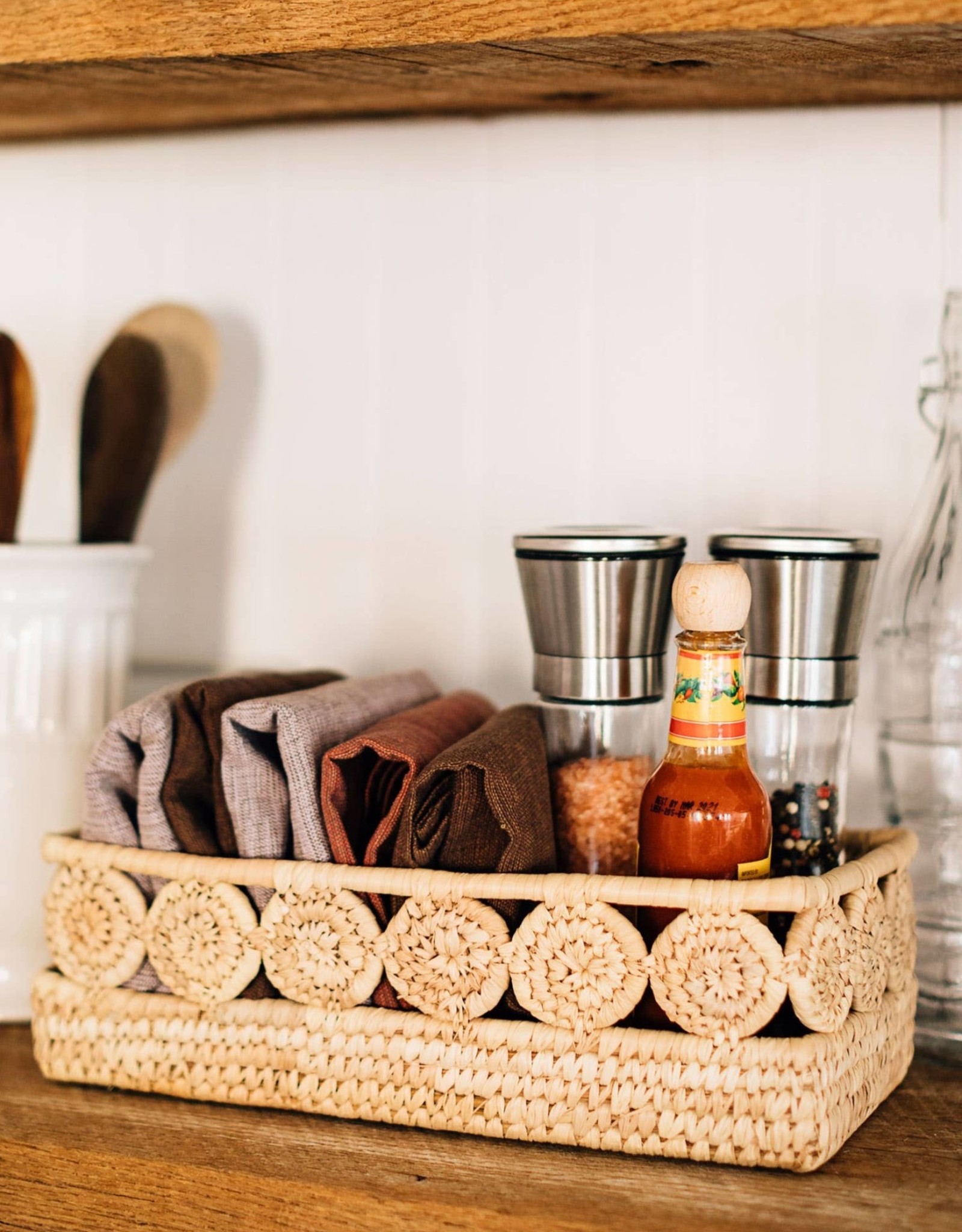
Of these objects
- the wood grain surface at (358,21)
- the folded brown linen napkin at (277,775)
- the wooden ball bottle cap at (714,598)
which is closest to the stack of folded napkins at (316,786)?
the folded brown linen napkin at (277,775)

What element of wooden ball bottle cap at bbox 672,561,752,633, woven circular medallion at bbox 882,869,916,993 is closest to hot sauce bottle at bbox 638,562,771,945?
wooden ball bottle cap at bbox 672,561,752,633

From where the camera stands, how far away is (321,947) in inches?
25.4

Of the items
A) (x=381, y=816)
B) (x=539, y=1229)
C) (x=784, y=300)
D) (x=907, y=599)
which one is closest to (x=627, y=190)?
(x=784, y=300)

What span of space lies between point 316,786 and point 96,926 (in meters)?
0.15

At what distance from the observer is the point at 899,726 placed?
0.80 m

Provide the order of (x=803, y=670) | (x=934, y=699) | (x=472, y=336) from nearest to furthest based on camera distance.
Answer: (x=803, y=670) < (x=934, y=699) < (x=472, y=336)

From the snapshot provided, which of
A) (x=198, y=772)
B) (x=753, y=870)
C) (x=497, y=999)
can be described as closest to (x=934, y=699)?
(x=753, y=870)

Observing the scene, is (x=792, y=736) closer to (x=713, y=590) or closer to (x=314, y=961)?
(x=713, y=590)

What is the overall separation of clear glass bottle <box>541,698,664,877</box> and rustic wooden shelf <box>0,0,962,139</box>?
35cm

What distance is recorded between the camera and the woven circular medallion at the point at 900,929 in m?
0.67

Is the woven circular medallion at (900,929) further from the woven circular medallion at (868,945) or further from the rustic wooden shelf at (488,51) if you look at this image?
the rustic wooden shelf at (488,51)

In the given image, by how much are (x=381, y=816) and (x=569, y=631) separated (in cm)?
14

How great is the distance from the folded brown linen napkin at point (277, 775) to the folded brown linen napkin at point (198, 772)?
0.01m

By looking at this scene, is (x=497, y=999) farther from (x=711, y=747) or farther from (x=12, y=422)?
(x=12, y=422)
